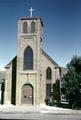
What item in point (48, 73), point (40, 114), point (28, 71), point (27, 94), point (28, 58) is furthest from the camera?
point (48, 73)

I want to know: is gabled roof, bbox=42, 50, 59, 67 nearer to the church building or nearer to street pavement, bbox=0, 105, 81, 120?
the church building

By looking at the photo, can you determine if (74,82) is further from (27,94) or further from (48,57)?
(48,57)

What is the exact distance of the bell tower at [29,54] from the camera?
48.1m

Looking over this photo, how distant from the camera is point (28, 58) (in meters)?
49.0

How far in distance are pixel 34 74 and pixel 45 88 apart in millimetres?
4505

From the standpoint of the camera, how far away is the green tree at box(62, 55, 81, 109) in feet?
137

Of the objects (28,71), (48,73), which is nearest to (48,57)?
(48,73)

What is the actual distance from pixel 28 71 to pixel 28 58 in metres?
2.01

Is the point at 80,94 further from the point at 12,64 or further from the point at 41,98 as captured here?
the point at 12,64

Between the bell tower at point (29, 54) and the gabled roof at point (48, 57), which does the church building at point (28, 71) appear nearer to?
the bell tower at point (29, 54)

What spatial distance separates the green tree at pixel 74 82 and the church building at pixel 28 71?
20.0ft

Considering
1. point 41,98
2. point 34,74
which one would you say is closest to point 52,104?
point 41,98

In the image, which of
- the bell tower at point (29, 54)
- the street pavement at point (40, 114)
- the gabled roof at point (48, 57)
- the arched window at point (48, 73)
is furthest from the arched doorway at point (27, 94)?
the street pavement at point (40, 114)

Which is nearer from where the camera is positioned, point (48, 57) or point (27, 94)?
point (27, 94)
